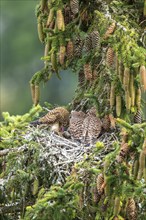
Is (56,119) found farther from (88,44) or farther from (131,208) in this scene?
(131,208)

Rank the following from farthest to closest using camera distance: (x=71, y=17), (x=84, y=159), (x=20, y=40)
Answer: (x=20, y=40) < (x=71, y=17) < (x=84, y=159)

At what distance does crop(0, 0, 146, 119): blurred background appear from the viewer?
110ft

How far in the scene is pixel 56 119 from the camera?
793 centimetres

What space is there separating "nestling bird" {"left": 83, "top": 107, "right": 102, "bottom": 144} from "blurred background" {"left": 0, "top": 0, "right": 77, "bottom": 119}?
75.6 ft

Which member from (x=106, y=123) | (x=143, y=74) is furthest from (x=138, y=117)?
(x=143, y=74)

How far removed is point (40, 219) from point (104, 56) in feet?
4.75

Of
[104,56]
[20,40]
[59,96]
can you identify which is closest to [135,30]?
[104,56]

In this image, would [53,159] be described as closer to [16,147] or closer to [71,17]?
[16,147]

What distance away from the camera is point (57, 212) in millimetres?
6699

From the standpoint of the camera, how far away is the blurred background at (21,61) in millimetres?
33625

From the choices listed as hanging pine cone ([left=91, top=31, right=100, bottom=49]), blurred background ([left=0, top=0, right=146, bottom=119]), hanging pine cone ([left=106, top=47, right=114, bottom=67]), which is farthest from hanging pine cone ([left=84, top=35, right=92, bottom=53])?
blurred background ([left=0, top=0, right=146, bottom=119])

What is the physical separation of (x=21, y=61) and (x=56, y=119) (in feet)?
98.9

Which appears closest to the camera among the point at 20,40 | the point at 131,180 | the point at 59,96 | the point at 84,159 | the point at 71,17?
the point at 131,180

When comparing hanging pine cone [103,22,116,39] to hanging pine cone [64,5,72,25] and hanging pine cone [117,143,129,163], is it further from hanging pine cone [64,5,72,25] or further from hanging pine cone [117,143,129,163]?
hanging pine cone [117,143,129,163]
